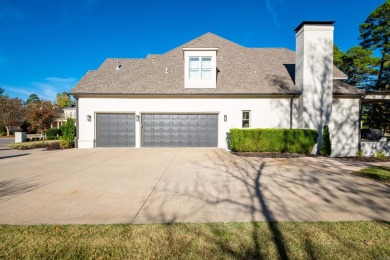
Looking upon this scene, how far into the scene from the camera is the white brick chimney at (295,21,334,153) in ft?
37.5

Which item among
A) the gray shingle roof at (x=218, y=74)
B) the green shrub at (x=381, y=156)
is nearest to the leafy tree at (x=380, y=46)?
the gray shingle roof at (x=218, y=74)

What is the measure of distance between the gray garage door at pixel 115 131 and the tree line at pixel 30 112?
8815 mm

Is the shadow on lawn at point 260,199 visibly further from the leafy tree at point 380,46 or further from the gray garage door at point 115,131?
the leafy tree at point 380,46

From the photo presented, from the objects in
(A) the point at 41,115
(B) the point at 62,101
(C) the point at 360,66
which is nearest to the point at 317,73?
(C) the point at 360,66

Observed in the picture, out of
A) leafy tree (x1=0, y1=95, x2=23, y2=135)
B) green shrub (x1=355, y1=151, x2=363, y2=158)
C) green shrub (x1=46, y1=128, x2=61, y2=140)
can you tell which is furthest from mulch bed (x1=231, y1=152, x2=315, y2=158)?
leafy tree (x1=0, y1=95, x2=23, y2=135)

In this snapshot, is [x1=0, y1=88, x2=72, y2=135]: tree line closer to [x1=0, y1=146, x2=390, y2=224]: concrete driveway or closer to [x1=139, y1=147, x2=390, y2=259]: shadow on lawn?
[x1=0, y1=146, x2=390, y2=224]: concrete driveway

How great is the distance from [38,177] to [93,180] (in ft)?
6.20

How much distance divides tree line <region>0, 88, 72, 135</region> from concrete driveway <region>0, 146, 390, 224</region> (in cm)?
1312

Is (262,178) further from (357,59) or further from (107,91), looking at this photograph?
(357,59)

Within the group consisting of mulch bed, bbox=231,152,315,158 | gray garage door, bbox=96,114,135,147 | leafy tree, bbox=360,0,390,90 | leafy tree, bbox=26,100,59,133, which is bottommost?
Answer: mulch bed, bbox=231,152,315,158

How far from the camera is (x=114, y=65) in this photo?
1527 centimetres

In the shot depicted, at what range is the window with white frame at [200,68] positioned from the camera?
13.0 meters

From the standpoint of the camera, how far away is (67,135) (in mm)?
12477

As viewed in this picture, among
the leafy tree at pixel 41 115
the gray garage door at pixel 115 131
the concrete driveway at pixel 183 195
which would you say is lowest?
the concrete driveway at pixel 183 195
